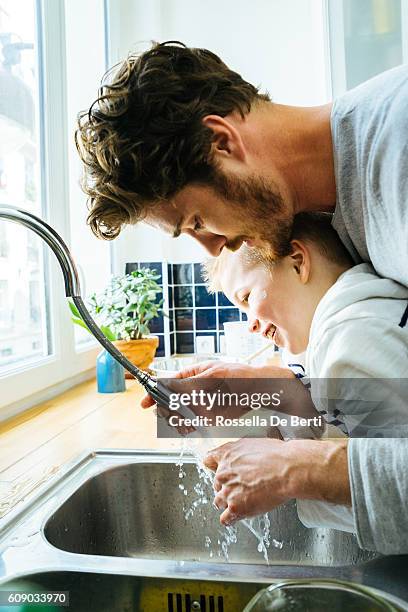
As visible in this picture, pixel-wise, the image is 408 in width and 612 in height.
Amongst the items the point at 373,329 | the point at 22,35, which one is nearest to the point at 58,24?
the point at 22,35

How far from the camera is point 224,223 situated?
0.92 meters

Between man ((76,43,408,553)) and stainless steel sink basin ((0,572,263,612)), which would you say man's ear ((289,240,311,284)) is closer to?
man ((76,43,408,553))

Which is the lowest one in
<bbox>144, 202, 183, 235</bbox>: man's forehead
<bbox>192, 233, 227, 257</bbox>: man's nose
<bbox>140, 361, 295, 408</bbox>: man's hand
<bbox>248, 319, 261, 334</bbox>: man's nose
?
<bbox>140, 361, 295, 408</bbox>: man's hand

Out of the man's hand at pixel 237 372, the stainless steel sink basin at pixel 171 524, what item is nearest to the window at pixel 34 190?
the stainless steel sink basin at pixel 171 524

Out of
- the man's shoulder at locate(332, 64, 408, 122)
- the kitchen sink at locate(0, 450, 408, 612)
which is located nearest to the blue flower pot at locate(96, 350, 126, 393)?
the kitchen sink at locate(0, 450, 408, 612)

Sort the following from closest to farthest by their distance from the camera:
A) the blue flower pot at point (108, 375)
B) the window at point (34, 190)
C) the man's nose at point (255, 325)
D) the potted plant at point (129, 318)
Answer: the man's nose at point (255, 325) → the window at point (34, 190) → the blue flower pot at point (108, 375) → the potted plant at point (129, 318)

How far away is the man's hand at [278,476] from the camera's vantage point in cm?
64

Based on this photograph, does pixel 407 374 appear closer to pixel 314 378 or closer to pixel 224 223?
pixel 314 378

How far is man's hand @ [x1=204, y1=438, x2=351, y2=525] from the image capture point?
0.64 metres

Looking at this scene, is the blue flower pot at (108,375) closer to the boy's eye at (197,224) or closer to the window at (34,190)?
the window at (34,190)

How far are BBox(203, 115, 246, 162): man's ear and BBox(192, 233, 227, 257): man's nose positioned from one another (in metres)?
0.13

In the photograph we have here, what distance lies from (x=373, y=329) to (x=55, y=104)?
1.28m

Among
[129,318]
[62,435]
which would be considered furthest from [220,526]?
[129,318]

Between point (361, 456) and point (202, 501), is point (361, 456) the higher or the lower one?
the higher one
